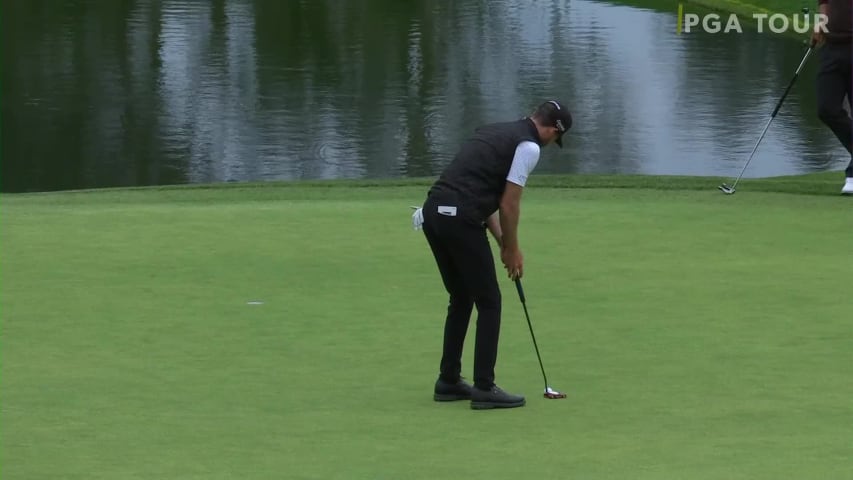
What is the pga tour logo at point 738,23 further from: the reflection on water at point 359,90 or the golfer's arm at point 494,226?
the golfer's arm at point 494,226

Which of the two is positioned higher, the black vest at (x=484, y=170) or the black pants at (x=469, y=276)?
the black vest at (x=484, y=170)

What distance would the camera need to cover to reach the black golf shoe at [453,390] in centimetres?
755

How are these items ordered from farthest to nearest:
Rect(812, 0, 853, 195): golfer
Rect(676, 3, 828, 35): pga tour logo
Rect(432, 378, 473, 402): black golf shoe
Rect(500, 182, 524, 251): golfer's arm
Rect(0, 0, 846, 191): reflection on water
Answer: Rect(676, 3, 828, 35): pga tour logo < Rect(0, 0, 846, 191): reflection on water < Rect(812, 0, 853, 195): golfer < Rect(432, 378, 473, 402): black golf shoe < Rect(500, 182, 524, 251): golfer's arm

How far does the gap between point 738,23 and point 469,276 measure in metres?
23.7

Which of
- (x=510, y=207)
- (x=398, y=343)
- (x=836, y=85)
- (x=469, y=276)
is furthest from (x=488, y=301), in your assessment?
(x=836, y=85)

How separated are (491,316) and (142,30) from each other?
2204 cm

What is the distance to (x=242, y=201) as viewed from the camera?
13.8 m

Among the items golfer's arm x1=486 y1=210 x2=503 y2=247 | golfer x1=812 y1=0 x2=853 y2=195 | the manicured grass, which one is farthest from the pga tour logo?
golfer's arm x1=486 y1=210 x2=503 y2=247

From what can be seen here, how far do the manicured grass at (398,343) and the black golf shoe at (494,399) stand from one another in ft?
0.21

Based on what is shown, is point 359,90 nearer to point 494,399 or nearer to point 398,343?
point 398,343

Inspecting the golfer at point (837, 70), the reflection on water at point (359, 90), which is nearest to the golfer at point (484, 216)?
the golfer at point (837, 70)

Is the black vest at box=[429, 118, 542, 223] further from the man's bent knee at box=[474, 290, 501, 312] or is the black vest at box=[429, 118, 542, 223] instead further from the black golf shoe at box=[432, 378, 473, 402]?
the black golf shoe at box=[432, 378, 473, 402]

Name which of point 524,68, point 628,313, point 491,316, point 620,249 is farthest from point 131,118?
point 491,316

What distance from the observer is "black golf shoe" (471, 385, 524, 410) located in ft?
24.2
